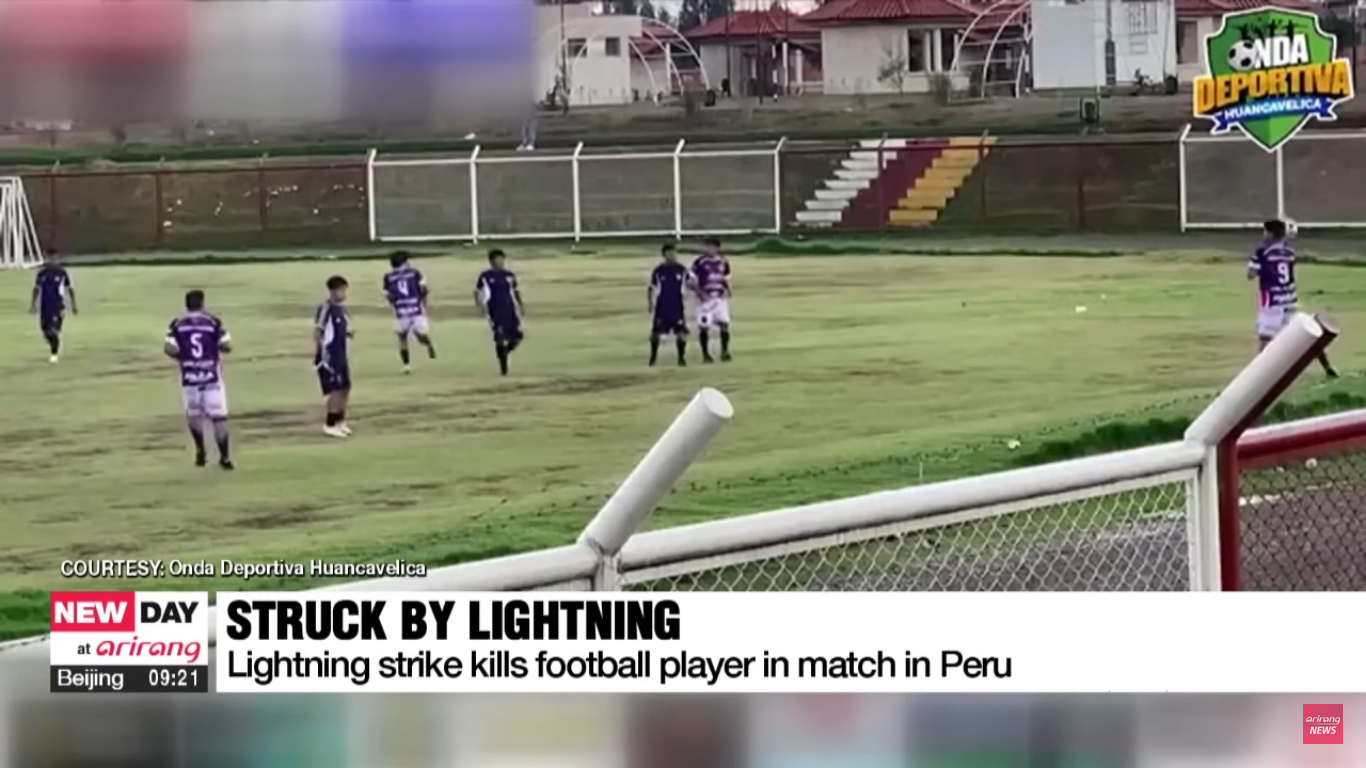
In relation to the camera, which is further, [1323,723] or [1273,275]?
[1273,275]

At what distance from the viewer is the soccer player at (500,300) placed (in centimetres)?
633

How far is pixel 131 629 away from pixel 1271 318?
2.08 meters

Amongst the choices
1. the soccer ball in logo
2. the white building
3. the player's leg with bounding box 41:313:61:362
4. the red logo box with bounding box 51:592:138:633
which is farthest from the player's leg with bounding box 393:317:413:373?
the soccer ball in logo

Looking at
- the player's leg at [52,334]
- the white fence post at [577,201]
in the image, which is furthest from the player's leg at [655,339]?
the player's leg at [52,334]

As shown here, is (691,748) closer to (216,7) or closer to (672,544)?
(672,544)

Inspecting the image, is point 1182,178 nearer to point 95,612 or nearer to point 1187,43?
point 1187,43

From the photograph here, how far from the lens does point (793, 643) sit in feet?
18.9

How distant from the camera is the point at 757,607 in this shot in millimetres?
5742

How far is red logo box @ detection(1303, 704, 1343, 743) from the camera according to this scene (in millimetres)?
5887

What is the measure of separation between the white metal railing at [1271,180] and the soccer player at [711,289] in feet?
2.76

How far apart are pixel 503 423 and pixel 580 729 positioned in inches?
34.2

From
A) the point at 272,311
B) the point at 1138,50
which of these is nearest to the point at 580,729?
the point at 272,311

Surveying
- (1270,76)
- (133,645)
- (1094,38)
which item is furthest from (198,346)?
(1270,76)

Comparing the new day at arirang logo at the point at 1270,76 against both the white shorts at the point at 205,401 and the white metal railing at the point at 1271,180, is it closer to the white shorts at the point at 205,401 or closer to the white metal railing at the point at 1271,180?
the white metal railing at the point at 1271,180
